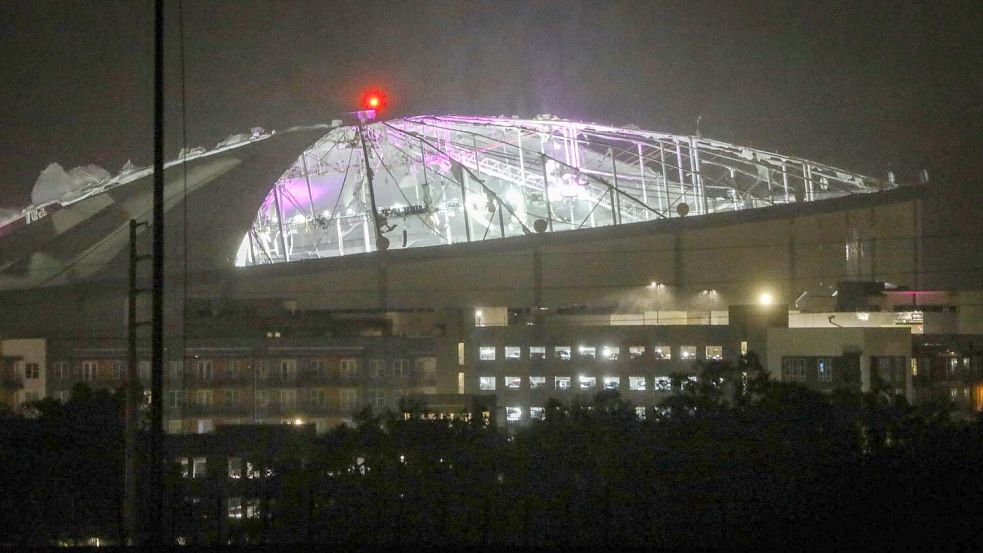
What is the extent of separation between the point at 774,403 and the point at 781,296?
13.5 meters

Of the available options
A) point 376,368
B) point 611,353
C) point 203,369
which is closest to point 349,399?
point 376,368

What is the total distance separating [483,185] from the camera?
2181 centimetres

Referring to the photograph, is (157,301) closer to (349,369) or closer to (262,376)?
(262,376)

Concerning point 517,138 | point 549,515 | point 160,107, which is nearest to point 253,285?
point 517,138

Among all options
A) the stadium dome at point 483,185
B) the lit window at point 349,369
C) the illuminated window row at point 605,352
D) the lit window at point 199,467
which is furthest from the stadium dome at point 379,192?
the lit window at point 199,467

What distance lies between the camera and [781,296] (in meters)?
Result: 25.1

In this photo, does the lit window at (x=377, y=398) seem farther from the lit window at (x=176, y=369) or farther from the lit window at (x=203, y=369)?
the lit window at (x=176, y=369)

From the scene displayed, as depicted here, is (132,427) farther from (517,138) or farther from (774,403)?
(517,138)

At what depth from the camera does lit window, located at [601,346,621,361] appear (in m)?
20.5

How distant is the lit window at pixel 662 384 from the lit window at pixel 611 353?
86cm

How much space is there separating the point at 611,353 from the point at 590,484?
1176 cm

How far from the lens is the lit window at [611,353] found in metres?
20.5

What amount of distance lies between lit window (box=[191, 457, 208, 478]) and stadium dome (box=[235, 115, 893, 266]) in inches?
405

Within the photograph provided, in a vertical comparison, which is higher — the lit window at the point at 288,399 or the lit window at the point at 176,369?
the lit window at the point at 176,369
